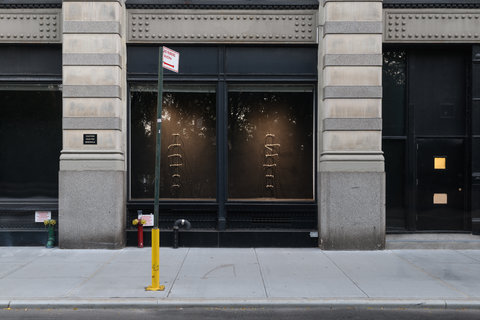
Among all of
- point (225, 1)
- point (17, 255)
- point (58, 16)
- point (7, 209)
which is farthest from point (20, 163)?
point (225, 1)

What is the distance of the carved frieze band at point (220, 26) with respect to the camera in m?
10.7

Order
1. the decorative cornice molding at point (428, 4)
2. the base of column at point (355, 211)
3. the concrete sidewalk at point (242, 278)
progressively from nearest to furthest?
the concrete sidewalk at point (242, 278) → the base of column at point (355, 211) → the decorative cornice molding at point (428, 4)

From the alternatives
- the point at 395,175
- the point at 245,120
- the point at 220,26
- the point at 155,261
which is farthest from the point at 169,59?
the point at 395,175

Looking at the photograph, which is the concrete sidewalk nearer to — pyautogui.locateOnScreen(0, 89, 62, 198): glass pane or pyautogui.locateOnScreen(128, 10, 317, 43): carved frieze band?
pyautogui.locateOnScreen(0, 89, 62, 198): glass pane

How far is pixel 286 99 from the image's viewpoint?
36.6ft

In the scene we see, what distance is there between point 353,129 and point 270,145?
2183 mm

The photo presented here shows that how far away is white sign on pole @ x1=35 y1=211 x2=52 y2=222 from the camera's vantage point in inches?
424

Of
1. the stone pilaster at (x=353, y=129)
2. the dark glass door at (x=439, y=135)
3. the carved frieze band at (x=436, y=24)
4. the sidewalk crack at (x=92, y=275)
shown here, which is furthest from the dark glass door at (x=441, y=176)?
the sidewalk crack at (x=92, y=275)

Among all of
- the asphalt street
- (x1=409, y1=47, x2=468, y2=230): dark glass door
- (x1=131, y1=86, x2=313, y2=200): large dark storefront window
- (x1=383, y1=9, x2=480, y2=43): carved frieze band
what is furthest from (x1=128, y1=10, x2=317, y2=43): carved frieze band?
the asphalt street

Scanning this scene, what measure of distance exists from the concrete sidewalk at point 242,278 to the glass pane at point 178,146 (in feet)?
5.47

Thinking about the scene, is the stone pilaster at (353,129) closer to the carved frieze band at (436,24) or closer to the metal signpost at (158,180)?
the carved frieze band at (436,24)

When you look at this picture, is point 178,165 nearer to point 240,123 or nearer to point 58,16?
point 240,123

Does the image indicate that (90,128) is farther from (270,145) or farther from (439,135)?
(439,135)

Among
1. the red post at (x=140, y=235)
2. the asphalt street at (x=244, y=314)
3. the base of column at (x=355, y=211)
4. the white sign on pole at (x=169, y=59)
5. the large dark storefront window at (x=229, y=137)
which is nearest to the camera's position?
the asphalt street at (x=244, y=314)
